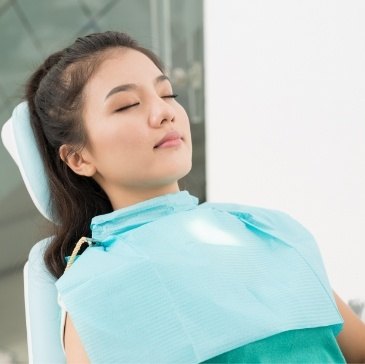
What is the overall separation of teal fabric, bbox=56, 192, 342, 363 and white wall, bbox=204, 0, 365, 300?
0.58 metres

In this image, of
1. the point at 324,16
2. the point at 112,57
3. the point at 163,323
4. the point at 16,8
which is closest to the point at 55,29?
the point at 16,8

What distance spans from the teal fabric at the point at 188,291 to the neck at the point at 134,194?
0.20ft

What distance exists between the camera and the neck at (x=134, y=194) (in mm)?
1027

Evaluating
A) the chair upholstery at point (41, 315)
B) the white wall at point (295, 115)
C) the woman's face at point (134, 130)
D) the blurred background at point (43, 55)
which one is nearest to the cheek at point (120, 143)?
the woman's face at point (134, 130)

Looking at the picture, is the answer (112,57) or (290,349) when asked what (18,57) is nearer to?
(112,57)

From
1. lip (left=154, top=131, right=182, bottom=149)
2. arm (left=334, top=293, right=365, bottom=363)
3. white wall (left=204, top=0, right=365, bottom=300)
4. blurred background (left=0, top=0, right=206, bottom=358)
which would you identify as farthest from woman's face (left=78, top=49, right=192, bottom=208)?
blurred background (left=0, top=0, right=206, bottom=358)

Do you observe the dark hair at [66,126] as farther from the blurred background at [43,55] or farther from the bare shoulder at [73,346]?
the blurred background at [43,55]

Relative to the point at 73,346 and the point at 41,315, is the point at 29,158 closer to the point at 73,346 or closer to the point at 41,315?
the point at 41,315

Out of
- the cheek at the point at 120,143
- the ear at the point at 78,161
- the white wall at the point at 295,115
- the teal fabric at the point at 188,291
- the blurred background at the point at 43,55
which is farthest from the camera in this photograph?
the blurred background at the point at 43,55

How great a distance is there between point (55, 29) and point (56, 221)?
119 centimetres

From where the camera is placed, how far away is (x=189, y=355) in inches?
32.0

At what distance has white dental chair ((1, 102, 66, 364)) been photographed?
3.32 feet

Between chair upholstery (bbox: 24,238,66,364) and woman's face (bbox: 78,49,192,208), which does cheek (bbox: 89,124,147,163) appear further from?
chair upholstery (bbox: 24,238,66,364)

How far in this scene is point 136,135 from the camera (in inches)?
37.7
